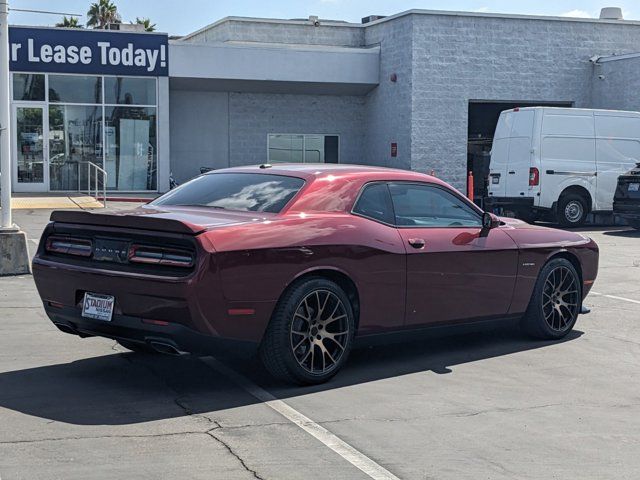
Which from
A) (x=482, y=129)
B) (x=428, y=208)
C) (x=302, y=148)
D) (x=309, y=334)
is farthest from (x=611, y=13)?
(x=309, y=334)

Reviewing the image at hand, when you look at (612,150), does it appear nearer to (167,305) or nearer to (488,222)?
(488,222)

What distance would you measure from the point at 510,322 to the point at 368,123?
2404 centimetres

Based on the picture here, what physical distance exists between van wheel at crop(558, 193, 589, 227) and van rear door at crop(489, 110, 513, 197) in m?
1.36

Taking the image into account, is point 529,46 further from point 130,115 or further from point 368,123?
point 130,115

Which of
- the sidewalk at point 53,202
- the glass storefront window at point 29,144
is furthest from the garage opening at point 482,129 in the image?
the glass storefront window at point 29,144

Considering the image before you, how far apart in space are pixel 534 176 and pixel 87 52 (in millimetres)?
13831

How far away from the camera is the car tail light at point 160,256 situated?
5617 millimetres

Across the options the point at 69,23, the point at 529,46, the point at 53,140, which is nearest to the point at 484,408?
the point at 53,140

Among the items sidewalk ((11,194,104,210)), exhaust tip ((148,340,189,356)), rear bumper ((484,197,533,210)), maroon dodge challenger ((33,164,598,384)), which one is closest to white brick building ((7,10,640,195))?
sidewalk ((11,194,104,210))

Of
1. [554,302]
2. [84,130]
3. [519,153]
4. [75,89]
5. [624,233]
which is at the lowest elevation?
[624,233]

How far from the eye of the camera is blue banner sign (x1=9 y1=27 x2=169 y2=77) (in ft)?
83.4

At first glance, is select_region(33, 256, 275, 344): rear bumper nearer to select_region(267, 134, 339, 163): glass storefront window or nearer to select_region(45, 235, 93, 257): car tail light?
select_region(45, 235, 93, 257): car tail light

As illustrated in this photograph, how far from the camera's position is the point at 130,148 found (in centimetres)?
2706

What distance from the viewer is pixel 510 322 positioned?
765cm
